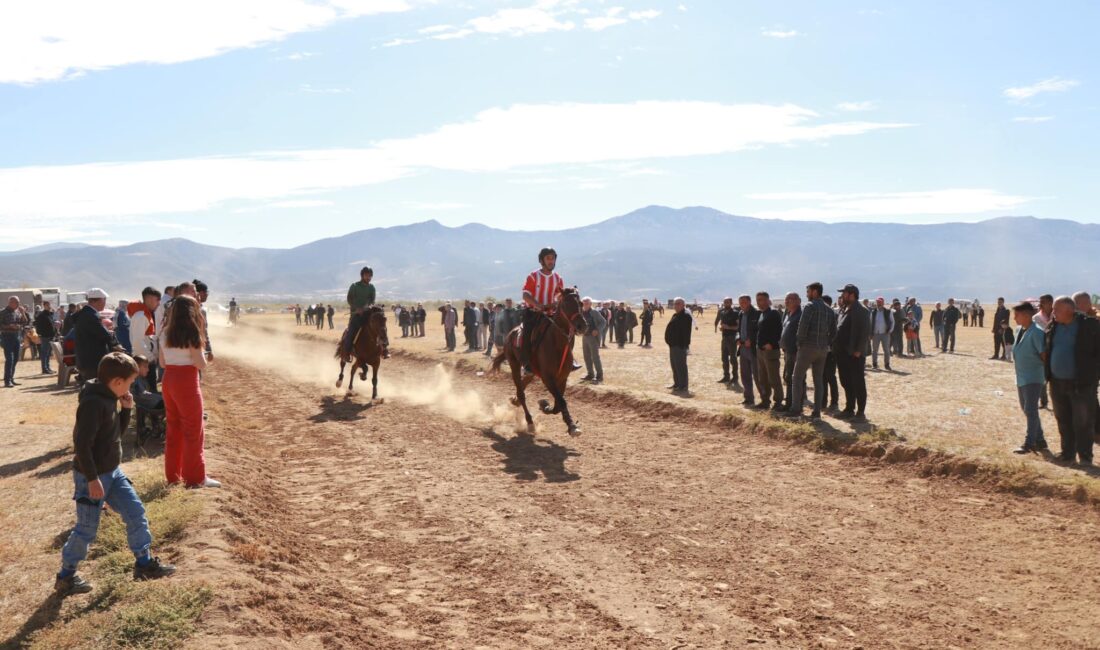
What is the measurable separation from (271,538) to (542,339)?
6.72m

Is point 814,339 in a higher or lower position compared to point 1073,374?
higher

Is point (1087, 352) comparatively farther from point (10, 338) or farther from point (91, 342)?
point (10, 338)

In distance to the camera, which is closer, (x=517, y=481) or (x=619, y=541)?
(x=619, y=541)

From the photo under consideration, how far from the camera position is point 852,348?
1373cm

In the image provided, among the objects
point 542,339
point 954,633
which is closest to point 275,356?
point 542,339

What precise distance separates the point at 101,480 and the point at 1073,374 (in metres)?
11.4

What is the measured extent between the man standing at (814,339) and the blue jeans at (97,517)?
34.8ft

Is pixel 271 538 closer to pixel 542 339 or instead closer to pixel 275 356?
pixel 542 339

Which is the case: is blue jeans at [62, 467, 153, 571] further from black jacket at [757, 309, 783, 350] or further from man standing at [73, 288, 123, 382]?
black jacket at [757, 309, 783, 350]

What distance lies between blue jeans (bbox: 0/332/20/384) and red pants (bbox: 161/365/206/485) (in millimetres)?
16493

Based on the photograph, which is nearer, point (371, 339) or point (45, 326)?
point (371, 339)

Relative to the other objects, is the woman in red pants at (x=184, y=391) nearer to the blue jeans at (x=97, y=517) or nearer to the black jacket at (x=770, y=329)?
the blue jeans at (x=97, y=517)

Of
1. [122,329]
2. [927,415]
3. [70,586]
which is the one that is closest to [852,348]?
[927,415]

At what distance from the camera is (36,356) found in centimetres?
3222
